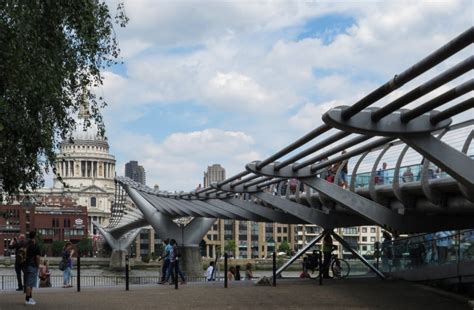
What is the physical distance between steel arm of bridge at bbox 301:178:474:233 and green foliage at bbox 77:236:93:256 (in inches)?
5482

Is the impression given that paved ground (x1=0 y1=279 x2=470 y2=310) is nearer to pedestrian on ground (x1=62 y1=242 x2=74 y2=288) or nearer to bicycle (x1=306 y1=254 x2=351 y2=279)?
pedestrian on ground (x1=62 y1=242 x2=74 y2=288)

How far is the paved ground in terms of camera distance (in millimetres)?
16703

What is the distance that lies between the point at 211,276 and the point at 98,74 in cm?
1692

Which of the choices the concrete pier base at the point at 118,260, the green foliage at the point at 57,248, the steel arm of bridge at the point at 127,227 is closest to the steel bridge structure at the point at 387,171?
the steel arm of bridge at the point at 127,227

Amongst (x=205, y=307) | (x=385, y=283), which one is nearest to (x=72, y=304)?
(x=205, y=307)

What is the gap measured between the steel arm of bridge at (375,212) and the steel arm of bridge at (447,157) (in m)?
7.85

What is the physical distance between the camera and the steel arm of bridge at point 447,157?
534 inches

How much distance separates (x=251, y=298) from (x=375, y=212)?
487 cm

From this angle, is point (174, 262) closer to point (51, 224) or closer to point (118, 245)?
point (118, 245)

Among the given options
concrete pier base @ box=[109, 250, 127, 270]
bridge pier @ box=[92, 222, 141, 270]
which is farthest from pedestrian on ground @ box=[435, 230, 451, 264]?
bridge pier @ box=[92, 222, 141, 270]

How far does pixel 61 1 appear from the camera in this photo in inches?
510

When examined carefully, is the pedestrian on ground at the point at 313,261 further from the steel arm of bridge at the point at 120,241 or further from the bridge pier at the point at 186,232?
the steel arm of bridge at the point at 120,241

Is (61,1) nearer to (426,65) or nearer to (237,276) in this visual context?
(426,65)

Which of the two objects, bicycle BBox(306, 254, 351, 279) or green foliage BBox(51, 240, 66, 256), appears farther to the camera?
green foliage BBox(51, 240, 66, 256)
